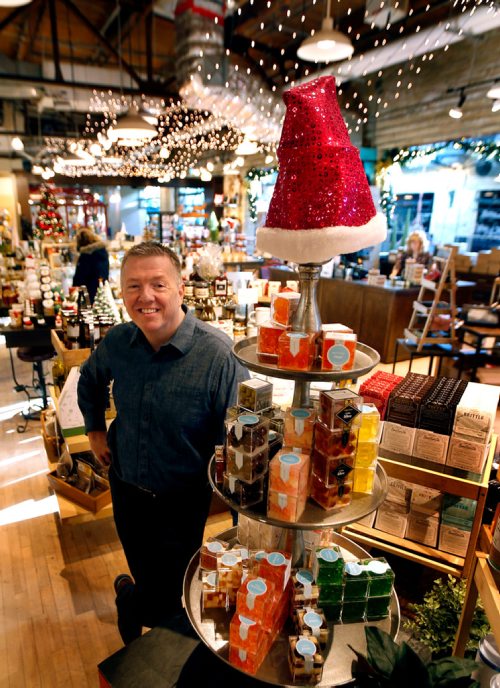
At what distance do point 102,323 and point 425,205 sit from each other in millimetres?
7748

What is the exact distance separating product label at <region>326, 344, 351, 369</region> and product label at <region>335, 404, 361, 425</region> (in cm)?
11

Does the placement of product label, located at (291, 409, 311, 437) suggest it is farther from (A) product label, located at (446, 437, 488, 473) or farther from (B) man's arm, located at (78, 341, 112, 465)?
(B) man's arm, located at (78, 341, 112, 465)

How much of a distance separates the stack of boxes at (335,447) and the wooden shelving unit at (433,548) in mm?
688

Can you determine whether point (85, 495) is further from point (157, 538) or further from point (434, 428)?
point (434, 428)

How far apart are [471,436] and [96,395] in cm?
168

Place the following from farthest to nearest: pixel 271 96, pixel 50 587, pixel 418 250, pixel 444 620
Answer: pixel 271 96 < pixel 418 250 < pixel 50 587 < pixel 444 620

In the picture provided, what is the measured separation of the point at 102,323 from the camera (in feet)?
11.3

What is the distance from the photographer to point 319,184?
1.16m

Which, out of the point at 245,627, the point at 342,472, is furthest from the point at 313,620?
the point at 342,472

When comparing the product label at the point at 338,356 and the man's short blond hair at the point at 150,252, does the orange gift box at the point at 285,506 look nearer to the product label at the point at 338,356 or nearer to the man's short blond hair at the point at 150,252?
the product label at the point at 338,356

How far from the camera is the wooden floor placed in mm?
2256

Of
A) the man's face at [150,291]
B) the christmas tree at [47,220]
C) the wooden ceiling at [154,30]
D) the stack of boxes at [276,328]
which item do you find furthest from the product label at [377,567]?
the christmas tree at [47,220]

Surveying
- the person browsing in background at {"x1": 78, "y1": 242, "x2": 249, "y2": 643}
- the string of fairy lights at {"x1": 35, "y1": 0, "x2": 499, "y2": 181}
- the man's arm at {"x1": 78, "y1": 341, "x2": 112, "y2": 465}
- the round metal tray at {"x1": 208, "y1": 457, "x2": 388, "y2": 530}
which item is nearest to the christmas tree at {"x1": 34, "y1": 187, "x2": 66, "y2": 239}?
the string of fairy lights at {"x1": 35, "y1": 0, "x2": 499, "y2": 181}

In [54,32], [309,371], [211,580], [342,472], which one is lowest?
[211,580]
